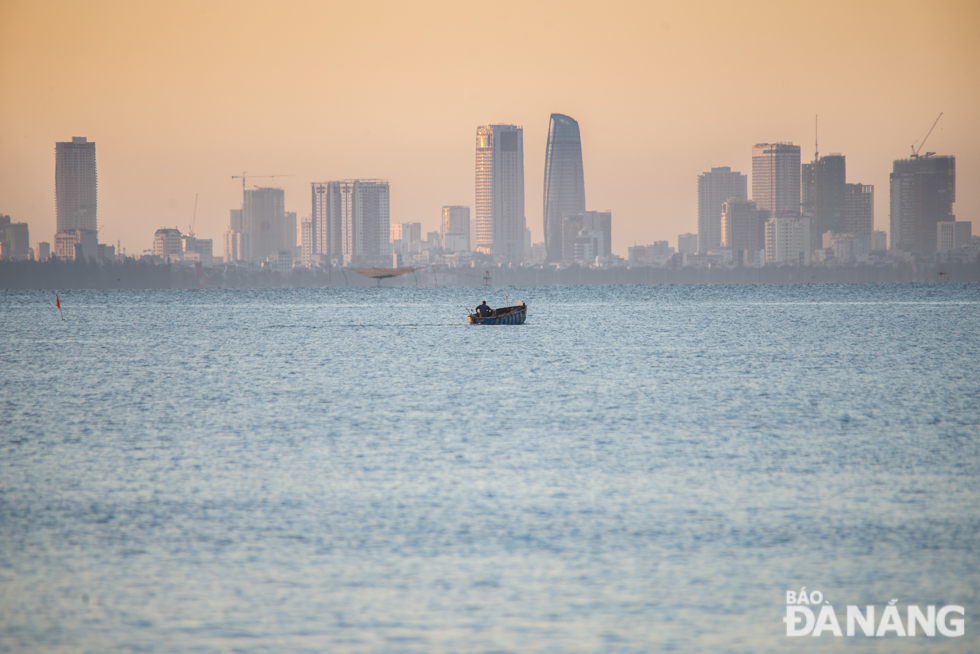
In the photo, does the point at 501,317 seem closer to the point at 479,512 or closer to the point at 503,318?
the point at 503,318

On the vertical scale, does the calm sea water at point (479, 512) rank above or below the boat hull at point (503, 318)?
below

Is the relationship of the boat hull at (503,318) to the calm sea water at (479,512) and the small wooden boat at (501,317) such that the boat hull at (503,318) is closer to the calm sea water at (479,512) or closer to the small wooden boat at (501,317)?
the small wooden boat at (501,317)

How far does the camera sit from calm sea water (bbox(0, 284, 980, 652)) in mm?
14422

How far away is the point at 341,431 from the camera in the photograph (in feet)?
110

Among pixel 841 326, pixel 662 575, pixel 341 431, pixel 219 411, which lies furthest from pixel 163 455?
pixel 841 326

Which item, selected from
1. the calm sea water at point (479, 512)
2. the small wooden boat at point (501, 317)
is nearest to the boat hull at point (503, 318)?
the small wooden boat at point (501, 317)

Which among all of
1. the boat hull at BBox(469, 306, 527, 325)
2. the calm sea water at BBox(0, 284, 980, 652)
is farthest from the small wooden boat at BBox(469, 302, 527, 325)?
the calm sea water at BBox(0, 284, 980, 652)

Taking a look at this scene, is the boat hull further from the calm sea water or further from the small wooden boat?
the calm sea water

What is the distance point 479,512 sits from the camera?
21.0 m

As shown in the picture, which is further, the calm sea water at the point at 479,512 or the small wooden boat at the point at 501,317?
the small wooden boat at the point at 501,317

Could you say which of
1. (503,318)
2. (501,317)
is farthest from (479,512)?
(503,318)

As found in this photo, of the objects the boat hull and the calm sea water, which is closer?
the calm sea water

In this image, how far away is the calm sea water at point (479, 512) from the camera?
47.3 ft

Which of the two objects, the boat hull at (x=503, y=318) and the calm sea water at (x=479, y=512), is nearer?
the calm sea water at (x=479, y=512)
